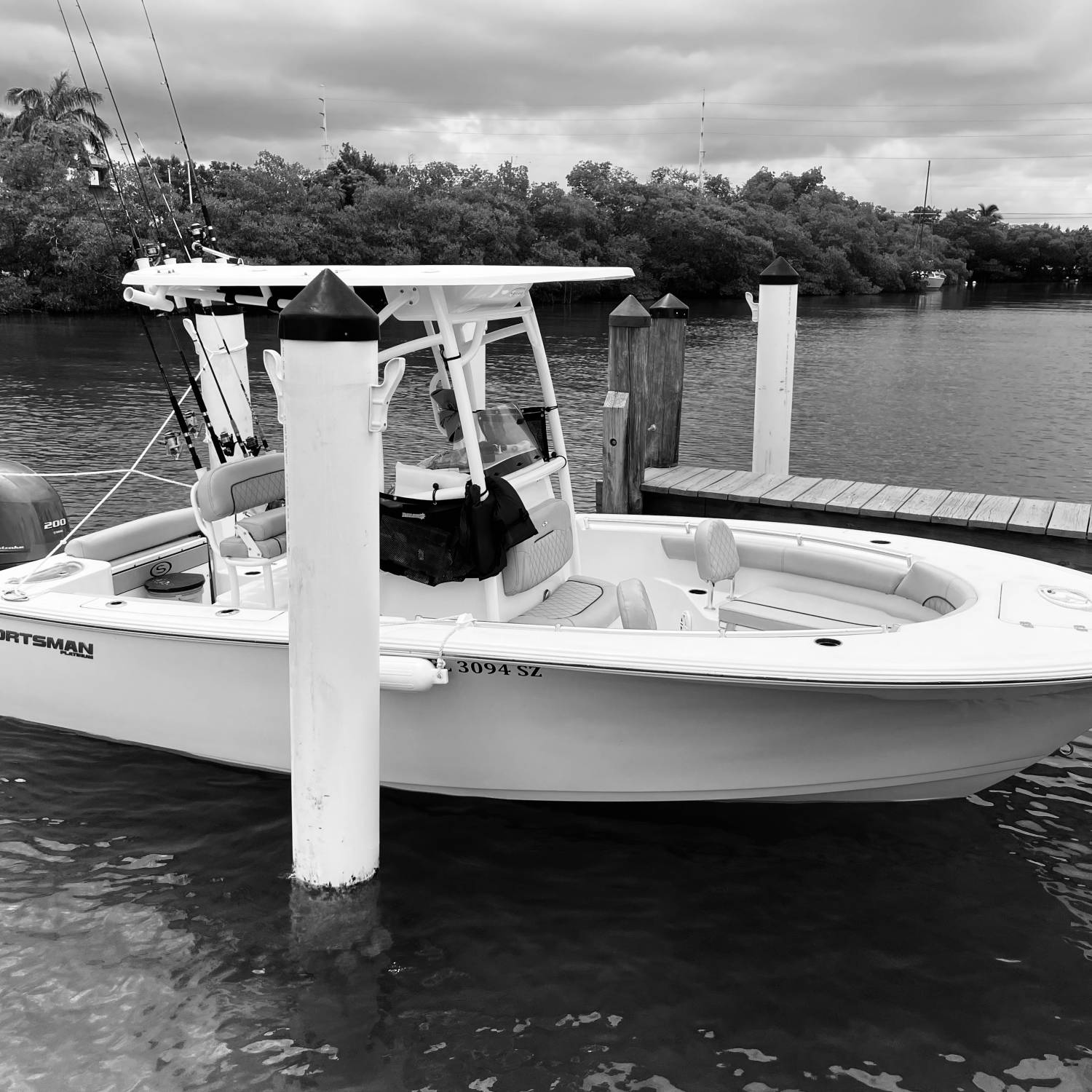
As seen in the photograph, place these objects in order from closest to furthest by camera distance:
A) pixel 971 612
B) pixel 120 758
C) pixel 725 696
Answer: pixel 725 696 < pixel 971 612 < pixel 120 758

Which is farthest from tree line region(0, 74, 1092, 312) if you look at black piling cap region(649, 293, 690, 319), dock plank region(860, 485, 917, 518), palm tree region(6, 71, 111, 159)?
dock plank region(860, 485, 917, 518)

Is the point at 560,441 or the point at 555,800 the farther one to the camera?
the point at 560,441

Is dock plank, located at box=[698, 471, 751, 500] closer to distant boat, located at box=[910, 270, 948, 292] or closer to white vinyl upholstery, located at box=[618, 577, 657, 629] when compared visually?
white vinyl upholstery, located at box=[618, 577, 657, 629]

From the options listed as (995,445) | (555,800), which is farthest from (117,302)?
(555,800)

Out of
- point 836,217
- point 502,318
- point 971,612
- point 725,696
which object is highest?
point 836,217

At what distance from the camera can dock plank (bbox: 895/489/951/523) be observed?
670cm

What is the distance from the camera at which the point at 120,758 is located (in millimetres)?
5234

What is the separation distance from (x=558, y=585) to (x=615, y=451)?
2774mm

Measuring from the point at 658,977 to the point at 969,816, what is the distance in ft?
6.37

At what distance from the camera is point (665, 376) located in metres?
8.07

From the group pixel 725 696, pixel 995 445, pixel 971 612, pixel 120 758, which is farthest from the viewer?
pixel 995 445

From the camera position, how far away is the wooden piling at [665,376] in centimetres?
796

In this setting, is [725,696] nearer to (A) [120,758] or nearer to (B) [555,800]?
(B) [555,800]

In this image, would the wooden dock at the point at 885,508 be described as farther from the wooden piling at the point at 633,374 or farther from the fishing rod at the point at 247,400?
the fishing rod at the point at 247,400
